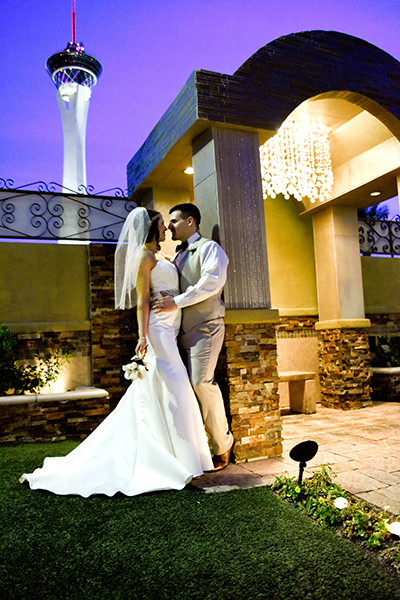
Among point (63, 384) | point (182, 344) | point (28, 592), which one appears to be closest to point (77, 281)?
point (63, 384)

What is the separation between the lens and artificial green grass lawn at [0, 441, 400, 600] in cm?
185

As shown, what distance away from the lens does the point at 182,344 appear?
12.8 ft

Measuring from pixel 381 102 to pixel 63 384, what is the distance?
494 cm

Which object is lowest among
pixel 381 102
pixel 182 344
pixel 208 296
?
pixel 182 344

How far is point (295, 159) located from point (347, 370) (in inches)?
122

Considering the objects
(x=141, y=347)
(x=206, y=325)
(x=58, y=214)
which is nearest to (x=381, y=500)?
(x=206, y=325)

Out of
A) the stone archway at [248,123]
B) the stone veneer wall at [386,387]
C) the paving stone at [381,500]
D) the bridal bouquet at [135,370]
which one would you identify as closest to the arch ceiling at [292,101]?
the stone archway at [248,123]

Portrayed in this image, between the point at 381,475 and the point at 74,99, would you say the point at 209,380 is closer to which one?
the point at 381,475

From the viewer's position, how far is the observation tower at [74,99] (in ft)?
85.9

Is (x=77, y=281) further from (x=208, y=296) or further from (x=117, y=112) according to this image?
(x=117, y=112)

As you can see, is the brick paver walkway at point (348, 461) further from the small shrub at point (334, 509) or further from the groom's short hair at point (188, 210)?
the groom's short hair at point (188, 210)

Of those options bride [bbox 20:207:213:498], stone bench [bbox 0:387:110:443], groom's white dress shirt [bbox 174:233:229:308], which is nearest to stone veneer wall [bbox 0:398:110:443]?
stone bench [bbox 0:387:110:443]

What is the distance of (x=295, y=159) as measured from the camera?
241 inches

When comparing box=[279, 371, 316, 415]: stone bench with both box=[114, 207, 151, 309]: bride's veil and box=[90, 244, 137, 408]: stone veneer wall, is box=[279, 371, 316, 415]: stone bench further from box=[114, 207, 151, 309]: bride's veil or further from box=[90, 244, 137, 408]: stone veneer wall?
box=[114, 207, 151, 309]: bride's veil
